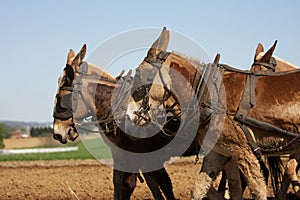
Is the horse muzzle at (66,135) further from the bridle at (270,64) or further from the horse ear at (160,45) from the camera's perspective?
the bridle at (270,64)

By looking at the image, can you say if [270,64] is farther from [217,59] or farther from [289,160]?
[289,160]

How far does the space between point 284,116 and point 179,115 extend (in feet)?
4.21

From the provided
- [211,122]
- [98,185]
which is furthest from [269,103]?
[98,185]

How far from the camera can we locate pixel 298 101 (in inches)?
246

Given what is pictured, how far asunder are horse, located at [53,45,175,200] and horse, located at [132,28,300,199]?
4.11 ft

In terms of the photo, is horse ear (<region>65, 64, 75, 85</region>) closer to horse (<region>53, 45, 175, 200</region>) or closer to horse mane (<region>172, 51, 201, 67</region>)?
horse (<region>53, 45, 175, 200</region>)

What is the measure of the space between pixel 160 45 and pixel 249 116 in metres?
1.42

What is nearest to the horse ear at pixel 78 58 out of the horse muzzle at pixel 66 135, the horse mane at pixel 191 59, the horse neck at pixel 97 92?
the horse neck at pixel 97 92

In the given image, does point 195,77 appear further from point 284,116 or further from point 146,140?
point 146,140

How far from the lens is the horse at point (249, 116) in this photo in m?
6.14

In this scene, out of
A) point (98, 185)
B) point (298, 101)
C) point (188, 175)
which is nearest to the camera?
point (298, 101)

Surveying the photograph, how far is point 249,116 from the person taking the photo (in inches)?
244

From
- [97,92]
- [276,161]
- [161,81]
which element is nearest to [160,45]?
[161,81]

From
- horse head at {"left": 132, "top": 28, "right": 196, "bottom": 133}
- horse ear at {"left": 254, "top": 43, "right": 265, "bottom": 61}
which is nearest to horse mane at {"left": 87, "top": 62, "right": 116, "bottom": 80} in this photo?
horse head at {"left": 132, "top": 28, "right": 196, "bottom": 133}
